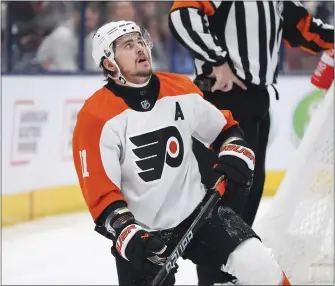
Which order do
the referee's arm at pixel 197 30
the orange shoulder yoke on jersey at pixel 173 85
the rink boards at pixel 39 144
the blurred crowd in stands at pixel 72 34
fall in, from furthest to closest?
the blurred crowd in stands at pixel 72 34, the rink boards at pixel 39 144, the referee's arm at pixel 197 30, the orange shoulder yoke on jersey at pixel 173 85

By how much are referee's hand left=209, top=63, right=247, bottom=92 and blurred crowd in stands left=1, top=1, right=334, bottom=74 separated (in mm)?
1770

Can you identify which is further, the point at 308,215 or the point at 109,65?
the point at 308,215

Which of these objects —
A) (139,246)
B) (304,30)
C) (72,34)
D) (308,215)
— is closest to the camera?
(139,246)

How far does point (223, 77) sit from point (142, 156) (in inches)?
27.1

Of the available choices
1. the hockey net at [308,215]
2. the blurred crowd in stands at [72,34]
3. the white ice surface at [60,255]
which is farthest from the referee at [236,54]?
the blurred crowd in stands at [72,34]

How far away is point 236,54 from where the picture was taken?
7.97 ft

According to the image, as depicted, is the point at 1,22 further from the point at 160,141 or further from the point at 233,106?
the point at 160,141

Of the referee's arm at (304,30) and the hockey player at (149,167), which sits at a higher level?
the referee's arm at (304,30)

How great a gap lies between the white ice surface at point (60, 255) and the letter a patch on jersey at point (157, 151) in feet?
3.72

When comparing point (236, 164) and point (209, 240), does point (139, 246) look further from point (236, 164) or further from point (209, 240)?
point (236, 164)

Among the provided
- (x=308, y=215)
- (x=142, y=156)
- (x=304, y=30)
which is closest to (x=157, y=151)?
(x=142, y=156)

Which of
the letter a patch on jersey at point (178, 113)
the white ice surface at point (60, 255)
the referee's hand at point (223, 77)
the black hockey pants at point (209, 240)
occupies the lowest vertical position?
the white ice surface at point (60, 255)

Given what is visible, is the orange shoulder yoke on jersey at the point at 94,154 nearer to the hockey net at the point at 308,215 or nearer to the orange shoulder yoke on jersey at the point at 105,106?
the orange shoulder yoke on jersey at the point at 105,106

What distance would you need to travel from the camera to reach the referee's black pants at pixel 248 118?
242 centimetres
